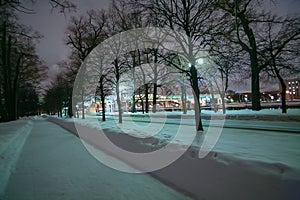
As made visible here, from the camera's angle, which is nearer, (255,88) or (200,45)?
(200,45)

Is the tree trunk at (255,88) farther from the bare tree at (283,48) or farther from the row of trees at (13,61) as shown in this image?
the row of trees at (13,61)

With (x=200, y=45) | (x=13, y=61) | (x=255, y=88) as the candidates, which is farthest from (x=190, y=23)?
(x=13, y=61)

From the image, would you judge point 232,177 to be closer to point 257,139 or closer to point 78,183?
point 78,183

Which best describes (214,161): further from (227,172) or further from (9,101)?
(9,101)

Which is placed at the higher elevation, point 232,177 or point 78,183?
point 232,177

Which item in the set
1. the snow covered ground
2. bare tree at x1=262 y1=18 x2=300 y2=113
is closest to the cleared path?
the snow covered ground

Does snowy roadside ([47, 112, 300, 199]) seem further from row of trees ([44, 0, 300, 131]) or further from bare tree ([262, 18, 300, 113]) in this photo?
bare tree ([262, 18, 300, 113])

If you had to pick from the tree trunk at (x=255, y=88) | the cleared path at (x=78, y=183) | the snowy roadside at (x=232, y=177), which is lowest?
the cleared path at (x=78, y=183)

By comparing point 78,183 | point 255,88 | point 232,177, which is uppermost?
point 255,88

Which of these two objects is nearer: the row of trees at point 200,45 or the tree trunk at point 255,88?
the row of trees at point 200,45

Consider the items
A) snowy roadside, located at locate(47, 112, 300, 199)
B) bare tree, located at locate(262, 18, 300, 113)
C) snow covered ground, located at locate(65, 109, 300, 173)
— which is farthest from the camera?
→ bare tree, located at locate(262, 18, 300, 113)

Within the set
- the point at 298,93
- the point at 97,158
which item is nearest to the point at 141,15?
the point at 97,158

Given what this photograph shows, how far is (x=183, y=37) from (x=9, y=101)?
26139 millimetres

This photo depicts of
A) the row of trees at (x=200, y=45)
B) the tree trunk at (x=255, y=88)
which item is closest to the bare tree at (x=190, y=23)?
the row of trees at (x=200, y=45)
